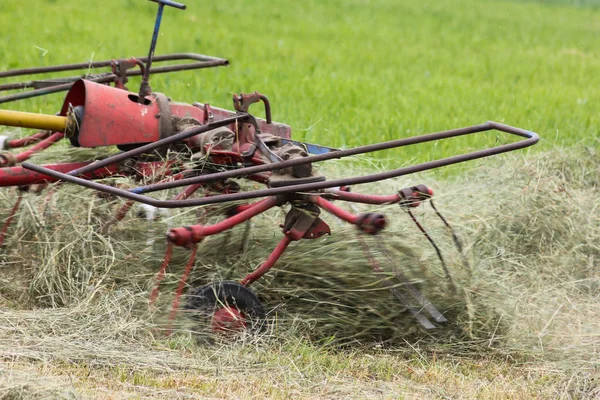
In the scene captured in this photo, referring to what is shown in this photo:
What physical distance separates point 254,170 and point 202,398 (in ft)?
2.70

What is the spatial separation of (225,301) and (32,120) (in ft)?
3.52

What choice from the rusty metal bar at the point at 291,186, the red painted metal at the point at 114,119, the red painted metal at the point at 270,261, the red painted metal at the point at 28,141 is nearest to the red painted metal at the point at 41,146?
the red painted metal at the point at 28,141

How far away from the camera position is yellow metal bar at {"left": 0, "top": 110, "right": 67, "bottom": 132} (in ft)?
12.5

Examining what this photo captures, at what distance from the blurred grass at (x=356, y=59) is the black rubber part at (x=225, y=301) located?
5.74 ft

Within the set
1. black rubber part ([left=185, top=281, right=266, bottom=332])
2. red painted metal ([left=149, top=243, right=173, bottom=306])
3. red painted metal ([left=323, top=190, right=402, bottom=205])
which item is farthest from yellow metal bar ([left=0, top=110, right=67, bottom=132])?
red painted metal ([left=323, top=190, right=402, bottom=205])

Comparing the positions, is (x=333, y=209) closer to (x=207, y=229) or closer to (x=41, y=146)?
(x=207, y=229)

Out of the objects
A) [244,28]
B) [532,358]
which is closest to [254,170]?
[532,358]

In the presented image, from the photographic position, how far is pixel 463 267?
3.95m

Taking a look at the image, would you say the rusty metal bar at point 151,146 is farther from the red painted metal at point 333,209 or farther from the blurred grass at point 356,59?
the blurred grass at point 356,59

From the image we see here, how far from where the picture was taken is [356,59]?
10461 mm

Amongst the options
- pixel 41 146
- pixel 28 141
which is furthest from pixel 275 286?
pixel 28 141

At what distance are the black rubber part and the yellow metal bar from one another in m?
0.93

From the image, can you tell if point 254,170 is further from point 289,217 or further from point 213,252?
point 213,252

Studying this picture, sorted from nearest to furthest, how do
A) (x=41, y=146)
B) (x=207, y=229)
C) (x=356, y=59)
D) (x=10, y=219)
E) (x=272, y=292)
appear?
(x=207, y=229) < (x=272, y=292) < (x=10, y=219) < (x=41, y=146) < (x=356, y=59)
